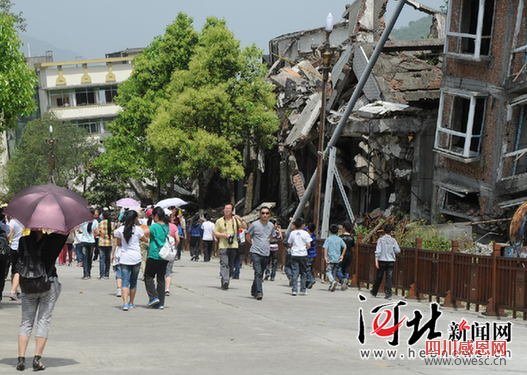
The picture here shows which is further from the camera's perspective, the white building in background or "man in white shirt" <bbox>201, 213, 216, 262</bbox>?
the white building in background

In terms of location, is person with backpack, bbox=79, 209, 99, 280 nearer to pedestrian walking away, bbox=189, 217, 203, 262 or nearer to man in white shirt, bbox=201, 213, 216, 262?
man in white shirt, bbox=201, 213, 216, 262

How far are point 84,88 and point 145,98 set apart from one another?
42.6m

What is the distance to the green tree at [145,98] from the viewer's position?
52.4 m

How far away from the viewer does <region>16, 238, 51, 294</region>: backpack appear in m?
10.5

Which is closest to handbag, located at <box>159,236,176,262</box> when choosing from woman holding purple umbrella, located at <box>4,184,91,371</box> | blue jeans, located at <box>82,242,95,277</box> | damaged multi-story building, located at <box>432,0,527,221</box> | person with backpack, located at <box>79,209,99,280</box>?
woman holding purple umbrella, located at <box>4,184,91,371</box>

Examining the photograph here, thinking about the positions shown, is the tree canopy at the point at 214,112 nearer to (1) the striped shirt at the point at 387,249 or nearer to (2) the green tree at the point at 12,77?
(2) the green tree at the point at 12,77

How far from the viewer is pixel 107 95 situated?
313 ft

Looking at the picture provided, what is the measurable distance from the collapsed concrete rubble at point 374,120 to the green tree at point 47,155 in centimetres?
2605

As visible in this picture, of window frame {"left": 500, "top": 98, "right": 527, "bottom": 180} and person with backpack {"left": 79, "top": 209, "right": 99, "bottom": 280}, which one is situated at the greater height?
window frame {"left": 500, "top": 98, "right": 527, "bottom": 180}

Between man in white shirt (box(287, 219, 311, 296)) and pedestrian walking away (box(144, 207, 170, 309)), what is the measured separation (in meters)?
4.57

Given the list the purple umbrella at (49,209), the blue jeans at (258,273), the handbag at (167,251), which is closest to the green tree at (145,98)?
the blue jeans at (258,273)

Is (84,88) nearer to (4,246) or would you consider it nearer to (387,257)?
(387,257)

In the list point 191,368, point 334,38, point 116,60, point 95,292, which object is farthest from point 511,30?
point 116,60

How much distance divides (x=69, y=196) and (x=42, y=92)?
3336 inches
